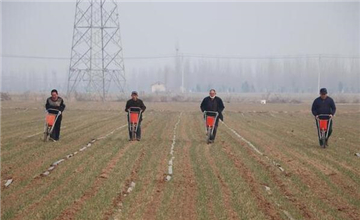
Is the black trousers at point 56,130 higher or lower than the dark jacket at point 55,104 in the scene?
lower

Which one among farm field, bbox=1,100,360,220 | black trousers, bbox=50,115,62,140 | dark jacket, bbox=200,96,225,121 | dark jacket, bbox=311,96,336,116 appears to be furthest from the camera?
dark jacket, bbox=200,96,225,121

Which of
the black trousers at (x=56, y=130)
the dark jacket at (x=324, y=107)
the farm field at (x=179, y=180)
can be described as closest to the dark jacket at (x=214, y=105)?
the farm field at (x=179, y=180)

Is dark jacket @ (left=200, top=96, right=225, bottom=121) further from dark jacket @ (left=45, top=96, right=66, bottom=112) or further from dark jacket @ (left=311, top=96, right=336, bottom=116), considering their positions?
dark jacket @ (left=45, top=96, right=66, bottom=112)

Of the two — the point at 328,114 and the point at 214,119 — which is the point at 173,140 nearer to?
the point at 214,119

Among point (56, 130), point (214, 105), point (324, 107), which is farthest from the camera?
point (214, 105)

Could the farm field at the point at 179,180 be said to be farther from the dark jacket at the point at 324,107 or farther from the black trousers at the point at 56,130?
the dark jacket at the point at 324,107

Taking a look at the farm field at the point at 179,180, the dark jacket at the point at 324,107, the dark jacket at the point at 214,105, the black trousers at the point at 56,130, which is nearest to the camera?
the farm field at the point at 179,180

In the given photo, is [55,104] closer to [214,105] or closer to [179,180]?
[214,105]

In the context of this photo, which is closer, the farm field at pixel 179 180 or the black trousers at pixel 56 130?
the farm field at pixel 179 180

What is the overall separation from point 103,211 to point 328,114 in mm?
11395

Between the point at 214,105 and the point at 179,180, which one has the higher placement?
the point at 214,105

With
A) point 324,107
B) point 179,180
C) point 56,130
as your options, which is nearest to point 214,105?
point 324,107

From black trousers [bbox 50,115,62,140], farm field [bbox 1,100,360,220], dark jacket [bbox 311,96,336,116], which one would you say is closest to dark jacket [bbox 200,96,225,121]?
farm field [bbox 1,100,360,220]

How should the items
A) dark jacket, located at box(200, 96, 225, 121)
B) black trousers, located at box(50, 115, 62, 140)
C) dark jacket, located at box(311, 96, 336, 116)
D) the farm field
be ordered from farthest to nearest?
dark jacket, located at box(200, 96, 225, 121) → black trousers, located at box(50, 115, 62, 140) → dark jacket, located at box(311, 96, 336, 116) → the farm field
